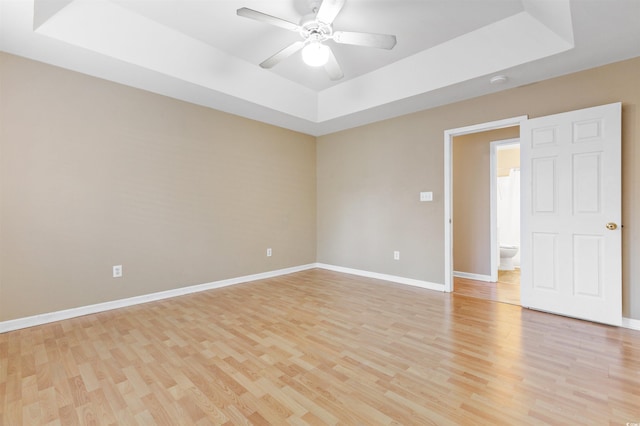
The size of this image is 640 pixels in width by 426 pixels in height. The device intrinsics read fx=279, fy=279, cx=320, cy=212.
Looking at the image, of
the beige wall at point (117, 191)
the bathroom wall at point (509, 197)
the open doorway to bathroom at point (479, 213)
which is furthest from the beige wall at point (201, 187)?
the bathroom wall at point (509, 197)

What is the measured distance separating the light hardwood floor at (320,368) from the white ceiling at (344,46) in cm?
250

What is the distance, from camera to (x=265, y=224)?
456 centimetres

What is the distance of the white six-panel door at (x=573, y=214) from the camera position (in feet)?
8.55

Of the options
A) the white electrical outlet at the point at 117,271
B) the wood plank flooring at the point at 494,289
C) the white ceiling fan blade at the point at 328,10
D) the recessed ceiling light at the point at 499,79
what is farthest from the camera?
the wood plank flooring at the point at 494,289

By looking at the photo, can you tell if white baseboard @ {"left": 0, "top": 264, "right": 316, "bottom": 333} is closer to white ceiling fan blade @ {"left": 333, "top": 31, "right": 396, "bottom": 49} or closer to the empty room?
the empty room

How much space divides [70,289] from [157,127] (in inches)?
78.7

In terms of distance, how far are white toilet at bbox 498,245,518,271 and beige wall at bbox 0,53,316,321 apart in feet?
13.5

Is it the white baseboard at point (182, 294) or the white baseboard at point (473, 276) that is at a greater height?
the white baseboard at point (182, 294)

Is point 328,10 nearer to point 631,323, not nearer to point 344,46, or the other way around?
point 344,46

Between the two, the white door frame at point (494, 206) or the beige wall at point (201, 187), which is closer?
the beige wall at point (201, 187)

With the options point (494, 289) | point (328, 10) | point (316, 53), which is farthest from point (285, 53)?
point (494, 289)

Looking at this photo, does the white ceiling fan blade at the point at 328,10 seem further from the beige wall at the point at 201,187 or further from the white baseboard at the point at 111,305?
the white baseboard at the point at 111,305

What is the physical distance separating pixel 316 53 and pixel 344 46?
98cm

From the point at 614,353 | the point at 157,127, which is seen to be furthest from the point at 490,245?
the point at 157,127
